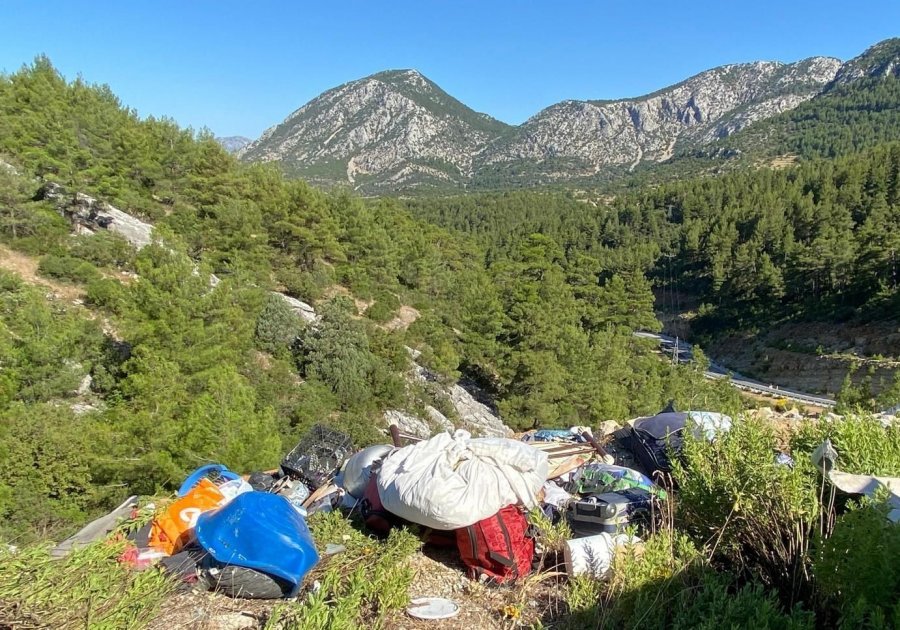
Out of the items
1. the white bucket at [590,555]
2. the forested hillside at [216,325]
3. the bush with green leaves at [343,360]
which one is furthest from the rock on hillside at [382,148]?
the white bucket at [590,555]

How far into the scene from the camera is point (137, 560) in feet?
9.82

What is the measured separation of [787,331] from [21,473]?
139 feet

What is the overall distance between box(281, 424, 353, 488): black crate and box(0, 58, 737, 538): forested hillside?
3735 mm

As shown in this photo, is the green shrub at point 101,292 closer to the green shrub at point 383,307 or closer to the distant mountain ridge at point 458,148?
the green shrub at point 383,307

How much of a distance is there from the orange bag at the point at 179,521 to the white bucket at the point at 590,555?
2.52 meters

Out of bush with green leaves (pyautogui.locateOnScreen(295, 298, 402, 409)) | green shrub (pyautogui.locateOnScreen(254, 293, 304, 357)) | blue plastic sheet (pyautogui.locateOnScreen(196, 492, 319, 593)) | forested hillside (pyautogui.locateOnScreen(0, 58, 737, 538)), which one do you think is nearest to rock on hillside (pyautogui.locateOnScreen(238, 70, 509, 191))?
forested hillside (pyautogui.locateOnScreen(0, 58, 737, 538))

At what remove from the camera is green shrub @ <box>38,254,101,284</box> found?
Result: 1576cm

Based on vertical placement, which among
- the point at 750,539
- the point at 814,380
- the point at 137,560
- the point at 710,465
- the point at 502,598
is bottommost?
the point at 814,380

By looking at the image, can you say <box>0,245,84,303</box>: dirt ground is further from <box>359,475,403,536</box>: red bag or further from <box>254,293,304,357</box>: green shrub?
<box>359,475,403,536</box>: red bag

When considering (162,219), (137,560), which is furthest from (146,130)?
(137,560)

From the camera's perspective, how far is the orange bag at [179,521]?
3.26 metres

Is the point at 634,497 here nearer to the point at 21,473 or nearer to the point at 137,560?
the point at 137,560

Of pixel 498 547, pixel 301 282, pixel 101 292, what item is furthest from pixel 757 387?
pixel 101 292

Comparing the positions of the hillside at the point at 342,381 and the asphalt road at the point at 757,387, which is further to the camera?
the asphalt road at the point at 757,387
